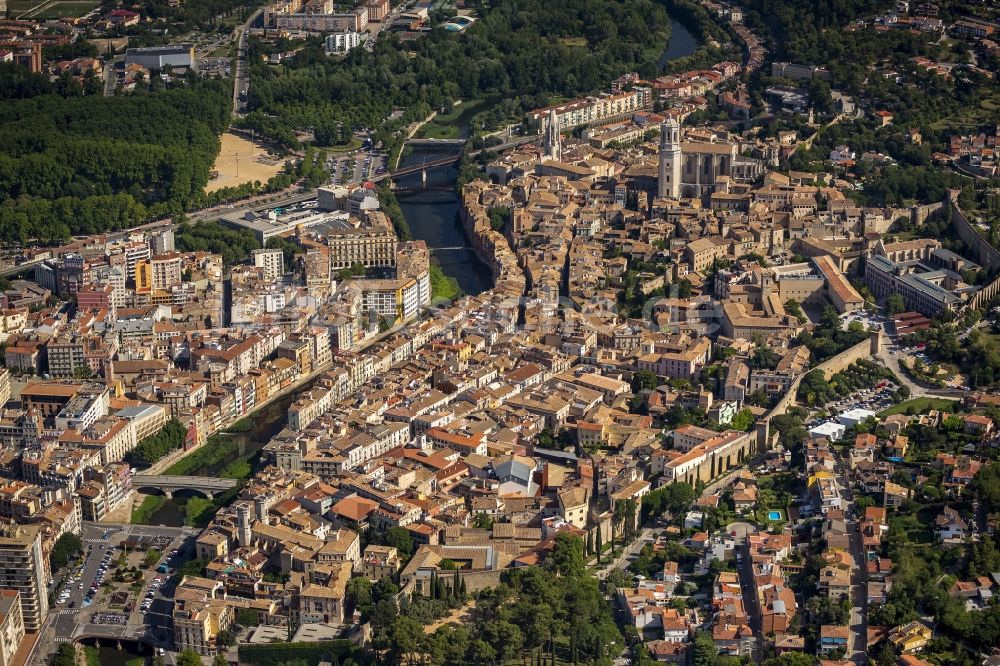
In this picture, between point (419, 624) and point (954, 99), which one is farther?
point (954, 99)

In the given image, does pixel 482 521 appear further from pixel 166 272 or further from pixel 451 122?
pixel 451 122

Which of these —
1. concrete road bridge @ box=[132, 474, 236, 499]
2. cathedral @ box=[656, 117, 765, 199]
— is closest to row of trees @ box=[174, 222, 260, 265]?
cathedral @ box=[656, 117, 765, 199]

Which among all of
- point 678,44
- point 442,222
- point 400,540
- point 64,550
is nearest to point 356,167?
point 442,222

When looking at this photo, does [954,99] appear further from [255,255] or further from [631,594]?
[631,594]

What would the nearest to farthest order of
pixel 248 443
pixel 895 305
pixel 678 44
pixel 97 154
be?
pixel 248 443 → pixel 895 305 → pixel 97 154 → pixel 678 44

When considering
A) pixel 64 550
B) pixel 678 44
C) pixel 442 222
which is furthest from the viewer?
pixel 678 44

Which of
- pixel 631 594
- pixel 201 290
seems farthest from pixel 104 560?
pixel 201 290
